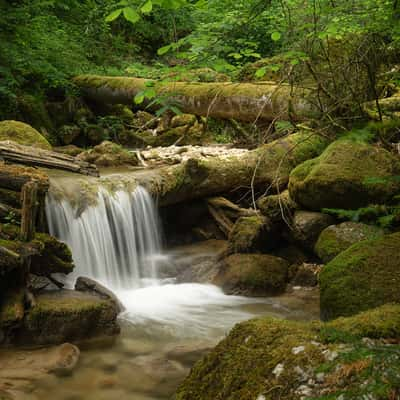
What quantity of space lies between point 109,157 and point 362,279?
26.4ft

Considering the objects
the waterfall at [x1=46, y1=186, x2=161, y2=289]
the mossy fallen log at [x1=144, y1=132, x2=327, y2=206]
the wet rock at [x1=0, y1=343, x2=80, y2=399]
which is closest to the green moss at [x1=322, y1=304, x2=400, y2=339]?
the wet rock at [x1=0, y1=343, x2=80, y2=399]

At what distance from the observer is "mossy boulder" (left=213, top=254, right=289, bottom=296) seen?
764 cm

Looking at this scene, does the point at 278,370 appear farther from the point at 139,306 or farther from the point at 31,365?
the point at 139,306

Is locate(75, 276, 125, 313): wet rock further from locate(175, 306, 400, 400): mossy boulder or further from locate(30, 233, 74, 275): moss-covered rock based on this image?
locate(175, 306, 400, 400): mossy boulder

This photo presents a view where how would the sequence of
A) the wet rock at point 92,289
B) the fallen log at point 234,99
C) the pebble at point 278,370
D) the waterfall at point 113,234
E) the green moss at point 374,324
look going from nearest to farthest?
1. the pebble at point 278,370
2. the green moss at point 374,324
3. the wet rock at point 92,289
4. the waterfall at point 113,234
5. the fallen log at point 234,99

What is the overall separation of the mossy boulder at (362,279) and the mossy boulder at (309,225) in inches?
101

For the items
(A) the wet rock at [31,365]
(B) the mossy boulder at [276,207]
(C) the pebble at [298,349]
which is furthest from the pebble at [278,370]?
(B) the mossy boulder at [276,207]

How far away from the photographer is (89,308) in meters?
5.77

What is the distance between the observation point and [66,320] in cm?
559

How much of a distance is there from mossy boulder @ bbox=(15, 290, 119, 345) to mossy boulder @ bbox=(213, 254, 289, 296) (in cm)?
231

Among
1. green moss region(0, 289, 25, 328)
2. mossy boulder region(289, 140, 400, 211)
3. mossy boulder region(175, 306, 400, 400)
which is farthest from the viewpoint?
mossy boulder region(289, 140, 400, 211)

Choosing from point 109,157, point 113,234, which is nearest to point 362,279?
point 113,234

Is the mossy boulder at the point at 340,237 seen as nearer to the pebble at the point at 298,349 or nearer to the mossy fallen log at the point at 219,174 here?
the mossy fallen log at the point at 219,174

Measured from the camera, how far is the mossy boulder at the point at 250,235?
330 inches
